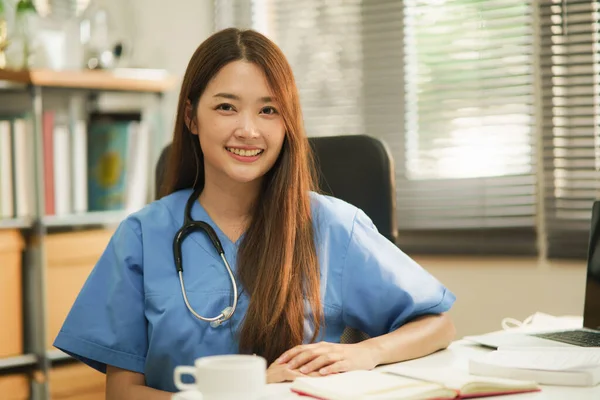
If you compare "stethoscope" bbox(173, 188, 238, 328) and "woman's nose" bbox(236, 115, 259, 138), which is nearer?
"stethoscope" bbox(173, 188, 238, 328)

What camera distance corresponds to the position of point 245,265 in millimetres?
Answer: 1352

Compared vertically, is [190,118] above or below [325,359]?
above

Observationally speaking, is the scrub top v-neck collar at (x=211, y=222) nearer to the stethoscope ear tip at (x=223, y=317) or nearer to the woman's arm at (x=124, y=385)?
the stethoscope ear tip at (x=223, y=317)

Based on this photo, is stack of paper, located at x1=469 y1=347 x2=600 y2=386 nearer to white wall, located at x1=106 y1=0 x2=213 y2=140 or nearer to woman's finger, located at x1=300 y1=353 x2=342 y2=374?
woman's finger, located at x1=300 y1=353 x2=342 y2=374

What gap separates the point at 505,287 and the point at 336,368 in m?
1.24

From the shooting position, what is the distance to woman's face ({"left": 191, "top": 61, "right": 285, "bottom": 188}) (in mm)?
1403

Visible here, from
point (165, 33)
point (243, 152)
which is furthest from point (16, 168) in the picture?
point (243, 152)

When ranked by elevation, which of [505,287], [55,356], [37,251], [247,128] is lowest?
[55,356]

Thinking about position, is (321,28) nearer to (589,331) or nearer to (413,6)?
(413,6)

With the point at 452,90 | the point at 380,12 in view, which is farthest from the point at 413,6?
the point at 452,90

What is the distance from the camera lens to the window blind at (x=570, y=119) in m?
2.13

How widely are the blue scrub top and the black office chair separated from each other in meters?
0.12

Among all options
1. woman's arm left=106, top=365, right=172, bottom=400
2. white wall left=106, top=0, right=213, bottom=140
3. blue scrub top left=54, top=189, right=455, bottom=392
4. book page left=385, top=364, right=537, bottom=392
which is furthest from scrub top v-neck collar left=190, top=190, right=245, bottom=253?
white wall left=106, top=0, right=213, bottom=140

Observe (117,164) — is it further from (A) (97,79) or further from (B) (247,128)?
(B) (247,128)
